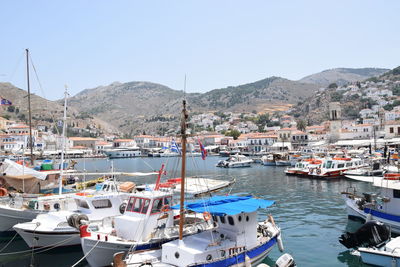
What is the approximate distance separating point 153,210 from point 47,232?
242 inches

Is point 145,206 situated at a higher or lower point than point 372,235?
higher

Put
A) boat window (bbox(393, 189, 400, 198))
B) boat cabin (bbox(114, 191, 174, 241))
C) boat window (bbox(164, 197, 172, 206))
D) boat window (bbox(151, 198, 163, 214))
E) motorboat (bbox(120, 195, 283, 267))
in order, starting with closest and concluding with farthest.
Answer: motorboat (bbox(120, 195, 283, 267)) < boat cabin (bbox(114, 191, 174, 241)) < boat window (bbox(151, 198, 163, 214)) < boat window (bbox(164, 197, 172, 206)) < boat window (bbox(393, 189, 400, 198))

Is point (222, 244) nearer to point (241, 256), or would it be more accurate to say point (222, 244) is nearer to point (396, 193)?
point (241, 256)

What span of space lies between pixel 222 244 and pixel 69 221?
7839mm

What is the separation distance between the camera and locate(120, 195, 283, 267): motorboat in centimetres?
1265

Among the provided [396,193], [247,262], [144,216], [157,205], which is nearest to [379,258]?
[247,262]

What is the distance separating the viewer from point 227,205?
14750mm

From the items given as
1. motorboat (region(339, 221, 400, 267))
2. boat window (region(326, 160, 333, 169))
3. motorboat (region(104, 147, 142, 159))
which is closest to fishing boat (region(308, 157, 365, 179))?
boat window (region(326, 160, 333, 169))

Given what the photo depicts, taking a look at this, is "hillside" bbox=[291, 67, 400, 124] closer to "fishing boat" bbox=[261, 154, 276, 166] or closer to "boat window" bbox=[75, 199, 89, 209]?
"fishing boat" bbox=[261, 154, 276, 166]

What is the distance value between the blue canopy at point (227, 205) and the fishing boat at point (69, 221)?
4.89m

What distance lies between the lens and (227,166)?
70312mm

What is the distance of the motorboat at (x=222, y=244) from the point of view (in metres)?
12.6

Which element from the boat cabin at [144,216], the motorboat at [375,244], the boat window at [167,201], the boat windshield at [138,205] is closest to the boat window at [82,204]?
the boat cabin at [144,216]

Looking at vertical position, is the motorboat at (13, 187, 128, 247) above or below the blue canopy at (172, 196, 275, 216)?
below
